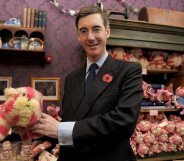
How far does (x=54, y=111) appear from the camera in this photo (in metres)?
2.29

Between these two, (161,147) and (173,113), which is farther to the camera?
(173,113)

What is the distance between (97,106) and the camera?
1037mm

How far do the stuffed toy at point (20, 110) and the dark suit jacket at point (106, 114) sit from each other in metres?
0.17

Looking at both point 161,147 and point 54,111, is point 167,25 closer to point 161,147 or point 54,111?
point 161,147

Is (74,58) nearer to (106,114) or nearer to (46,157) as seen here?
(46,157)

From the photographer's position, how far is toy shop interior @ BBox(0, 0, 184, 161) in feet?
7.38

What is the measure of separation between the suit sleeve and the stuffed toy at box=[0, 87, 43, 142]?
17cm

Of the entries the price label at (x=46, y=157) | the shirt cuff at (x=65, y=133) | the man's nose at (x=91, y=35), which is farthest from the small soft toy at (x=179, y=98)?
the shirt cuff at (x=65, y=133)

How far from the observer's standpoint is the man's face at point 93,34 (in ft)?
3.78

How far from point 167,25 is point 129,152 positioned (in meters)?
1.74

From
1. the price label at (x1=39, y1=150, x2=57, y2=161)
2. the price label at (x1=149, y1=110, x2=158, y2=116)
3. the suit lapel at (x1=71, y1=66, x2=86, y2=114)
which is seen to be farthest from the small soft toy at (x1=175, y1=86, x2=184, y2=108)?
the suit lapel at (x1=71, y1=66, x2=86, y2=114)

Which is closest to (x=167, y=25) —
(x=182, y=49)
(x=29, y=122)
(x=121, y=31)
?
(x=182, y=49)

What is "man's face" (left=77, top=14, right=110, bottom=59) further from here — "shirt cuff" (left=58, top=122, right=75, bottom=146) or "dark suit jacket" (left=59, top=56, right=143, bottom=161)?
"shirt cuff" (left=58, top=122, right=75, bottom=146)

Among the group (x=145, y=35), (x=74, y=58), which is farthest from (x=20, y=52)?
(x=145, y=35)
